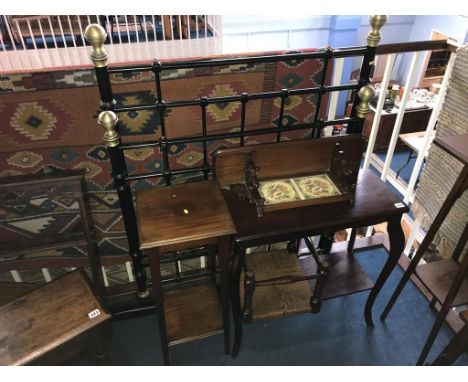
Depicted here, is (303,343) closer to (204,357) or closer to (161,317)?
(204,357)

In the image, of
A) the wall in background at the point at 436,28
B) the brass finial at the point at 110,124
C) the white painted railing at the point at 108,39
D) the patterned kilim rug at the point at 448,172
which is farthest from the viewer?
the wall in background at the point at 436,28

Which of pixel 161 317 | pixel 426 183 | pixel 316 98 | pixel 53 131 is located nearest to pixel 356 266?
pixel 426 183

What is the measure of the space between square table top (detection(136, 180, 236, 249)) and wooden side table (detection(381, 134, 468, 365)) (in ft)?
2.61

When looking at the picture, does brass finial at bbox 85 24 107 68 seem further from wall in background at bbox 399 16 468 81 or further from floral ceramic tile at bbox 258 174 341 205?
wall in background at bbox 399 16 468 81

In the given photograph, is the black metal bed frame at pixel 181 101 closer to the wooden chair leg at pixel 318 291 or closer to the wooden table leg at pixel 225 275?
the wooden table leg at pixel 225 275

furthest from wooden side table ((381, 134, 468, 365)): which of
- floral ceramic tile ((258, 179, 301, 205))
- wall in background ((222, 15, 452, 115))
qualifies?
wall in background ((222, 15, 452, 115))

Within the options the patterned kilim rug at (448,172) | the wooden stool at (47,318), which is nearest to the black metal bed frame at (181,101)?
the wooden stool at (47,318)

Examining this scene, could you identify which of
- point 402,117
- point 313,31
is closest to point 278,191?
point 402,117

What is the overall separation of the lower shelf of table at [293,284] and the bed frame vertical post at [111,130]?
0.54 metres

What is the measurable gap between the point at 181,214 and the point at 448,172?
132 cm

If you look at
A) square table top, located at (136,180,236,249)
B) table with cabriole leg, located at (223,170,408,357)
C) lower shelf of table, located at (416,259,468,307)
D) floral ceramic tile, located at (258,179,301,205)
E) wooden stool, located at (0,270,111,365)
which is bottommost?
lower shelf of table, located at (416,259,468,307)

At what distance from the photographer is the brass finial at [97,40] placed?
1101 mm

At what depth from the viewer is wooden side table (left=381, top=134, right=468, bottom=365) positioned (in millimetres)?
1354

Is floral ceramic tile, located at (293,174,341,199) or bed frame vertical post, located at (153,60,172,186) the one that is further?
floral ceramic tile, located at (293,174,341,199)
